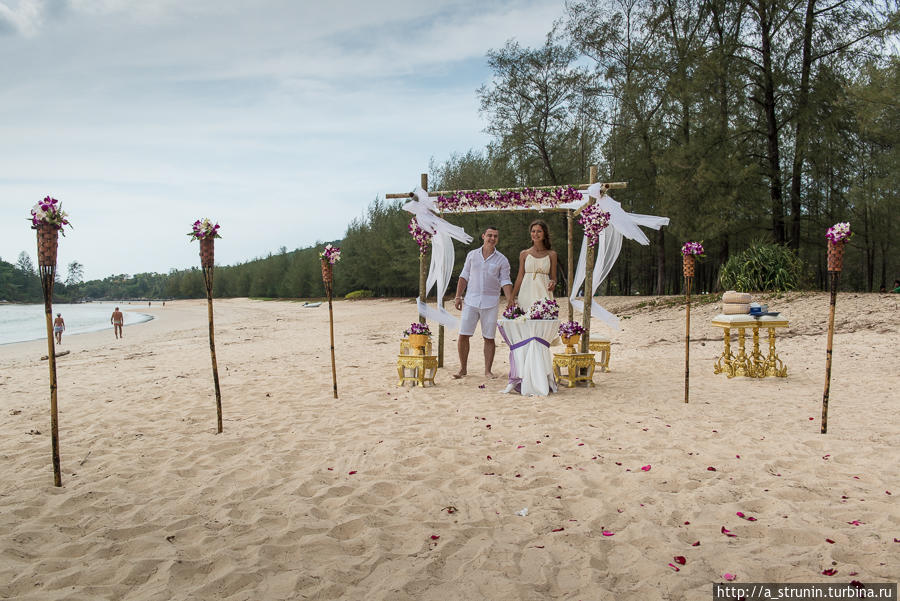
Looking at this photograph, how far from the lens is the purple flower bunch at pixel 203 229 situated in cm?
469

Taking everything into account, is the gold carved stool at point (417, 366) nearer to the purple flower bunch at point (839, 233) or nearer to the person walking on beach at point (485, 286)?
the person walking on beach at point (485, 286)

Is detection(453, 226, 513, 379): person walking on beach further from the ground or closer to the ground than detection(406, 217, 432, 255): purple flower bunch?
closer to the ground

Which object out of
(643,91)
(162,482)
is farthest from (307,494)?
(643,91)

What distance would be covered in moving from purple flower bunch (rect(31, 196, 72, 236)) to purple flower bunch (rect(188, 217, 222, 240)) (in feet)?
3.80

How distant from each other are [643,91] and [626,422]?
1642 cm

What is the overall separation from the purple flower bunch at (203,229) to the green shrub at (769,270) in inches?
542

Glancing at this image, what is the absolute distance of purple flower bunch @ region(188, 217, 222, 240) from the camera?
4.69 meters

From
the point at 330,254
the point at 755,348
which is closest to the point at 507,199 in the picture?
the point at 330,254

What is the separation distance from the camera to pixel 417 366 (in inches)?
280

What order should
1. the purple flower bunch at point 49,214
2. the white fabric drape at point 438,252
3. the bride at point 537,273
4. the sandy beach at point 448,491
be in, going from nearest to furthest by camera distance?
the sandy beach at point 448,491
the purple flower bunch at point 49,214
the bride at point 537,273
the white fabric drape at point 438,252

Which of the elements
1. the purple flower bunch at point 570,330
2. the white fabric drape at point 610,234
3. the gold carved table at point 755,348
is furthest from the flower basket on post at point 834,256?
the purple flower bunch at point 570,330

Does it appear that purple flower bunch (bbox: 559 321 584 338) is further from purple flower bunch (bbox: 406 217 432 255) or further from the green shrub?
the green shrub

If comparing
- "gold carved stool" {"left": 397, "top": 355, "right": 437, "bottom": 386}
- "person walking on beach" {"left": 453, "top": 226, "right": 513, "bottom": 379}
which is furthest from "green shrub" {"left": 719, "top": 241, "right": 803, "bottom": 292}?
"gold carved stool" {"left": 397, "top": 355, "right": 437, "bottom": 386}

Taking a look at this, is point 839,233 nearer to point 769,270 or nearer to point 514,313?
point 514,313
